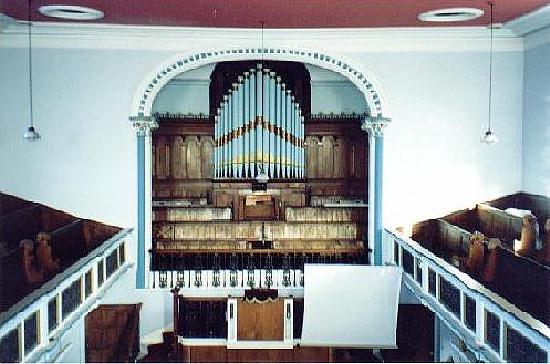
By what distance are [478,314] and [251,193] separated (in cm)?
708

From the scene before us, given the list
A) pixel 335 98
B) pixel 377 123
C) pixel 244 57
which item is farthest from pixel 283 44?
pixel 335 98

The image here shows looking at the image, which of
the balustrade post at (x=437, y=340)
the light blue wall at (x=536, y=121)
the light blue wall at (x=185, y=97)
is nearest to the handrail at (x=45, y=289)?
the light blue wall at (x=185, y=97)

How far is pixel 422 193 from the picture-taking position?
12539 mm

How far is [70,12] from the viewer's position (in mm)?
10430

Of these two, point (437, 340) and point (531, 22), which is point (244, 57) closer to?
point (531, 22)

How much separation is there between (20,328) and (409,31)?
840 cm

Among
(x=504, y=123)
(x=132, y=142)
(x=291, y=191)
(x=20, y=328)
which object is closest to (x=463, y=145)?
(x=504, y=123)

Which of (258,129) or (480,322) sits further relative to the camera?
(258,129)

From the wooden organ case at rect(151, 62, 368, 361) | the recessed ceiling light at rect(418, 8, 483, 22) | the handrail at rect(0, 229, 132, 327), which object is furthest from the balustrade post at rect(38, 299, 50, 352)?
the recessed ceiling light at rect(418, 8, 483, 22)

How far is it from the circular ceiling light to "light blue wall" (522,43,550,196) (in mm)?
7406

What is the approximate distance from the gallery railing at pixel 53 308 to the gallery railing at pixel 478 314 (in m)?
4.68

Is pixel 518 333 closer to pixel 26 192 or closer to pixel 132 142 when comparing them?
pixel 132 142

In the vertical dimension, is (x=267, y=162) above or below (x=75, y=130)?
below

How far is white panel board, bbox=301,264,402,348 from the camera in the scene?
1130 cm
